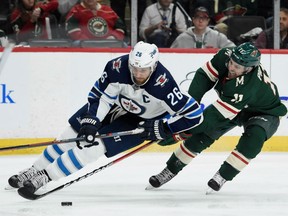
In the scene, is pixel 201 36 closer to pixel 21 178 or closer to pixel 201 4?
pixel 201 4

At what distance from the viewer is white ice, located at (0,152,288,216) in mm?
4457

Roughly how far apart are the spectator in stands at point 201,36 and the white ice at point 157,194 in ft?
3.49

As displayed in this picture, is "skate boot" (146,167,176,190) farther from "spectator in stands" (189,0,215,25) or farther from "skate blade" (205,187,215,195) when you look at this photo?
"spectator in stands" (189,0,215,25)

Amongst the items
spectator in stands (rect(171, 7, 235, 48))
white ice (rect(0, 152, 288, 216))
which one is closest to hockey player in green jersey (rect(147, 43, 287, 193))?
white ice (rect(0, 152, 288, 216))

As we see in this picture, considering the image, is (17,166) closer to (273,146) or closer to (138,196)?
(138,196)

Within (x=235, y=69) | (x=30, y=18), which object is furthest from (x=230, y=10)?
(x=235, y=69)

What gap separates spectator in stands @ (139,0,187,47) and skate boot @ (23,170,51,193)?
102 inches

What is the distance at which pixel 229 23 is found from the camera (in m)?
7.13

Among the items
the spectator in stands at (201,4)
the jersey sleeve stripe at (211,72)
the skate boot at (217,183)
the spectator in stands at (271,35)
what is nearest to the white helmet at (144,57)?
the jersey sleeve stripe at (211,72)

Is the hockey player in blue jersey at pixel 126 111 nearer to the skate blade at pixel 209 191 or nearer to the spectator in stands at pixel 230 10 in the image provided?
the skate blade at pixel 209 191

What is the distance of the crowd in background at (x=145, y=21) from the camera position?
22.3ft

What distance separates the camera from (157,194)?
5039 mm

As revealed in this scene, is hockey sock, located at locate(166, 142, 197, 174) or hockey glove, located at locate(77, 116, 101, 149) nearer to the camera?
hockey glove, located at locate(77, 116, 101, 149)

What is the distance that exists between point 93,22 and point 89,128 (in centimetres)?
256
